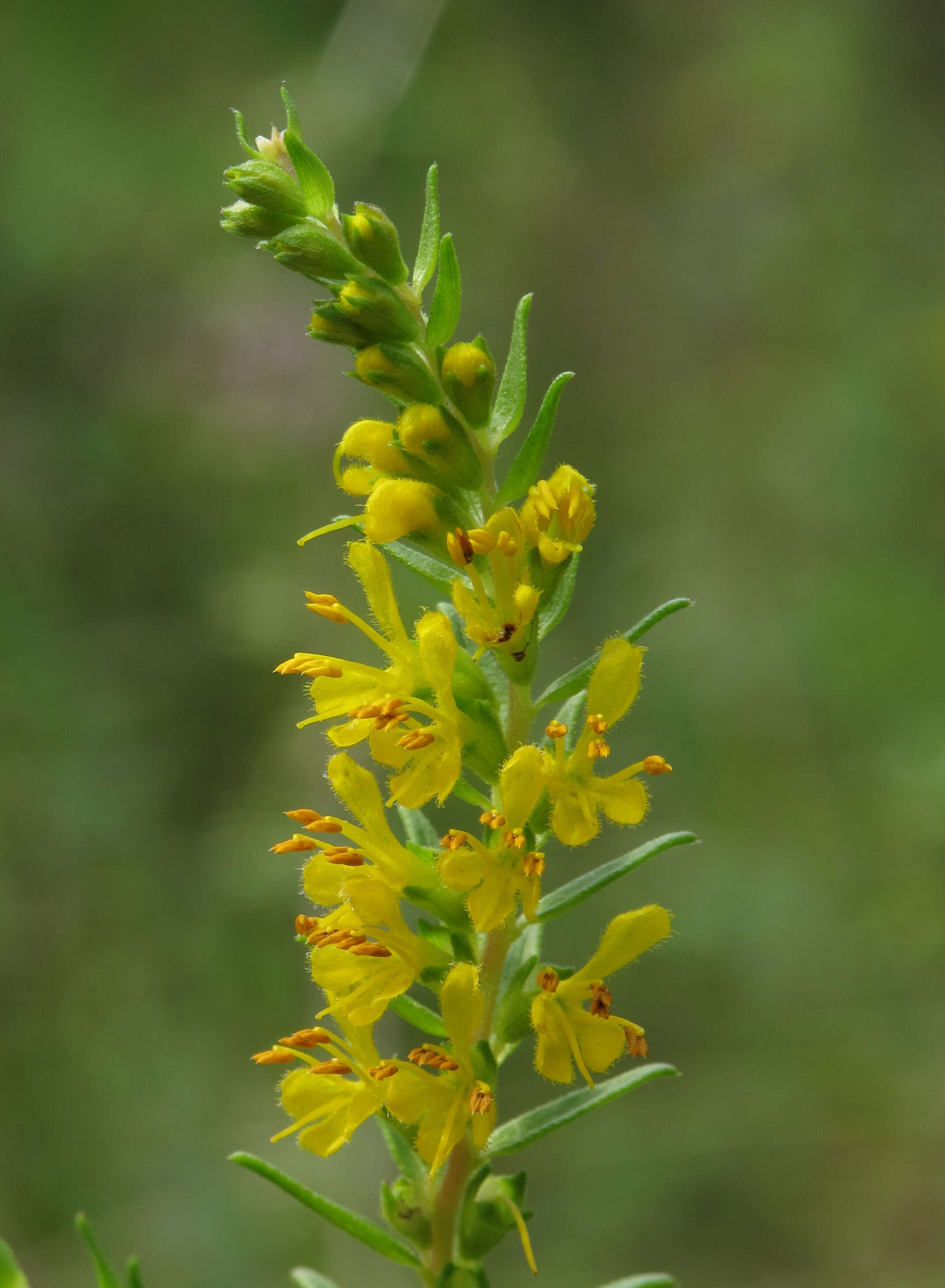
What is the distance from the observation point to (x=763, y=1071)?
23.2ft

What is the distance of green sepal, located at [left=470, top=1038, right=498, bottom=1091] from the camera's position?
Answer: 6.18 ft

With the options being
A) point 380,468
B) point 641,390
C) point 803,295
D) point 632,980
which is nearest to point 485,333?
point 641,390

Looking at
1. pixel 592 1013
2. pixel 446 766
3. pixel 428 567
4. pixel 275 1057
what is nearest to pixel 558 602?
pixel 428 567

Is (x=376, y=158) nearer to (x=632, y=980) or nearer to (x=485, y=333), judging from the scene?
(x=485, y=333)

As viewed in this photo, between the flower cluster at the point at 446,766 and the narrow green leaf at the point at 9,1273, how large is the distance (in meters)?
0.41

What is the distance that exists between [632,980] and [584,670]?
6.10 meters

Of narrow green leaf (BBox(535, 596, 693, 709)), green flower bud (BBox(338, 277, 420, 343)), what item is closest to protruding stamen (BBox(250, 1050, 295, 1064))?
narrow green leaf (BBox(535, 596, 693, 709))

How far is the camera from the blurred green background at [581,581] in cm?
699

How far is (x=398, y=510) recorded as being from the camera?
6.37 feet

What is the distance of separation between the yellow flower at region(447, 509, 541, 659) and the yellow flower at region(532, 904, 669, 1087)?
0.50 metres

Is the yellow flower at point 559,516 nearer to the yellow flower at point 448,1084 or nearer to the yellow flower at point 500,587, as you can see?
the yellow flower at point 500,587

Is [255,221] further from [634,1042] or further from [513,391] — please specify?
[634,1042]

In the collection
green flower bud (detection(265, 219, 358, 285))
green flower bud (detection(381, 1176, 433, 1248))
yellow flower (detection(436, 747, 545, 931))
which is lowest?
green flower bud (detection(381, 1176, 433, 1248))

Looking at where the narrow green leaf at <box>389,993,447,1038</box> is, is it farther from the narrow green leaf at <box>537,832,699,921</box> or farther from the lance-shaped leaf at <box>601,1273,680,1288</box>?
the lance-shaped leaf at <box>601,1273,680,1288</box>
